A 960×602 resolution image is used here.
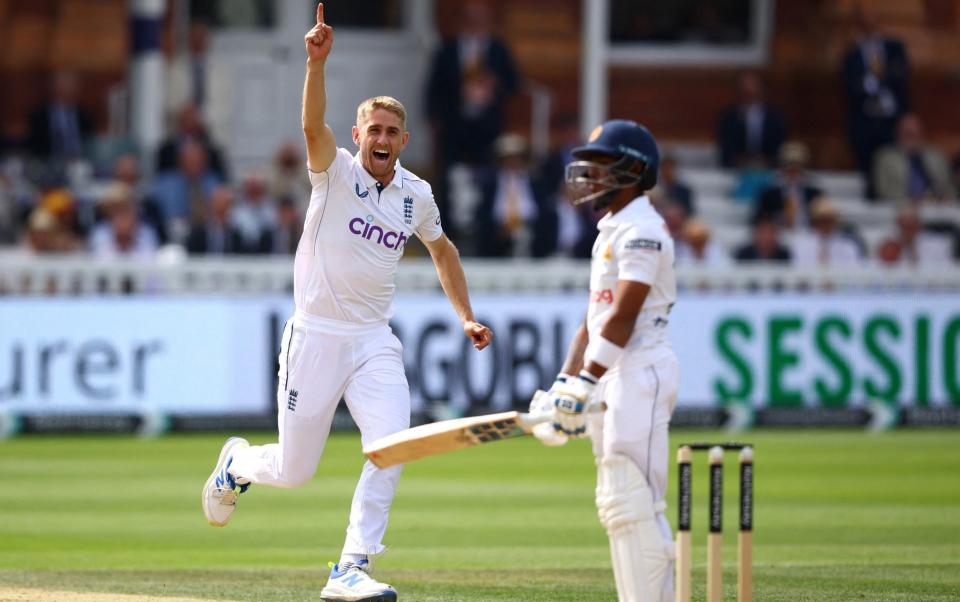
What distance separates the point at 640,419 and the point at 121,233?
10.2m

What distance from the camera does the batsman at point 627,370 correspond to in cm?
645

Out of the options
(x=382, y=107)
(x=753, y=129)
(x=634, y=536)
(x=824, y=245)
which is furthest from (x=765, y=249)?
(x=634, y=536)

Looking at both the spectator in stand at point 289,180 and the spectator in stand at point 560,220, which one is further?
the spectator in stand at point 289,180

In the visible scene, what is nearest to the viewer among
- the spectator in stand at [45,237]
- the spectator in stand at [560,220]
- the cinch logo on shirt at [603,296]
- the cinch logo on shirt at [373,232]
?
the cinch logo on shirt at [603,296]

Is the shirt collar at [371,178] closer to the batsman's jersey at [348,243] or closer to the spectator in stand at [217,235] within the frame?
the batsman's jersey at [348,243]

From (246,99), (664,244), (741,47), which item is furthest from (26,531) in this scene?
(741,47)

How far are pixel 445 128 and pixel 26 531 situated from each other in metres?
9.65

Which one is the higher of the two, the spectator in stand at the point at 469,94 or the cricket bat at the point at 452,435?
the spectator in stand at the point at 469,94

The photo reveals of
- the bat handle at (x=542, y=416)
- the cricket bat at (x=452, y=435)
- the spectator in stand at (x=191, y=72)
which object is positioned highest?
the spectator in stand at (x=191, y=72)

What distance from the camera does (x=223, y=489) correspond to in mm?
8344

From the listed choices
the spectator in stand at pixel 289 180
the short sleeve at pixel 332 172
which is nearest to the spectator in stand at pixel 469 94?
the spectator in stand at pixel 289 180

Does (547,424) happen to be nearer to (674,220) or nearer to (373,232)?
(373,232)

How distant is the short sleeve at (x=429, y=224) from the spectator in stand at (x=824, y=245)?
393 inches

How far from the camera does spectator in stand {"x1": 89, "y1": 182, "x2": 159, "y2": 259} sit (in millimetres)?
15969
